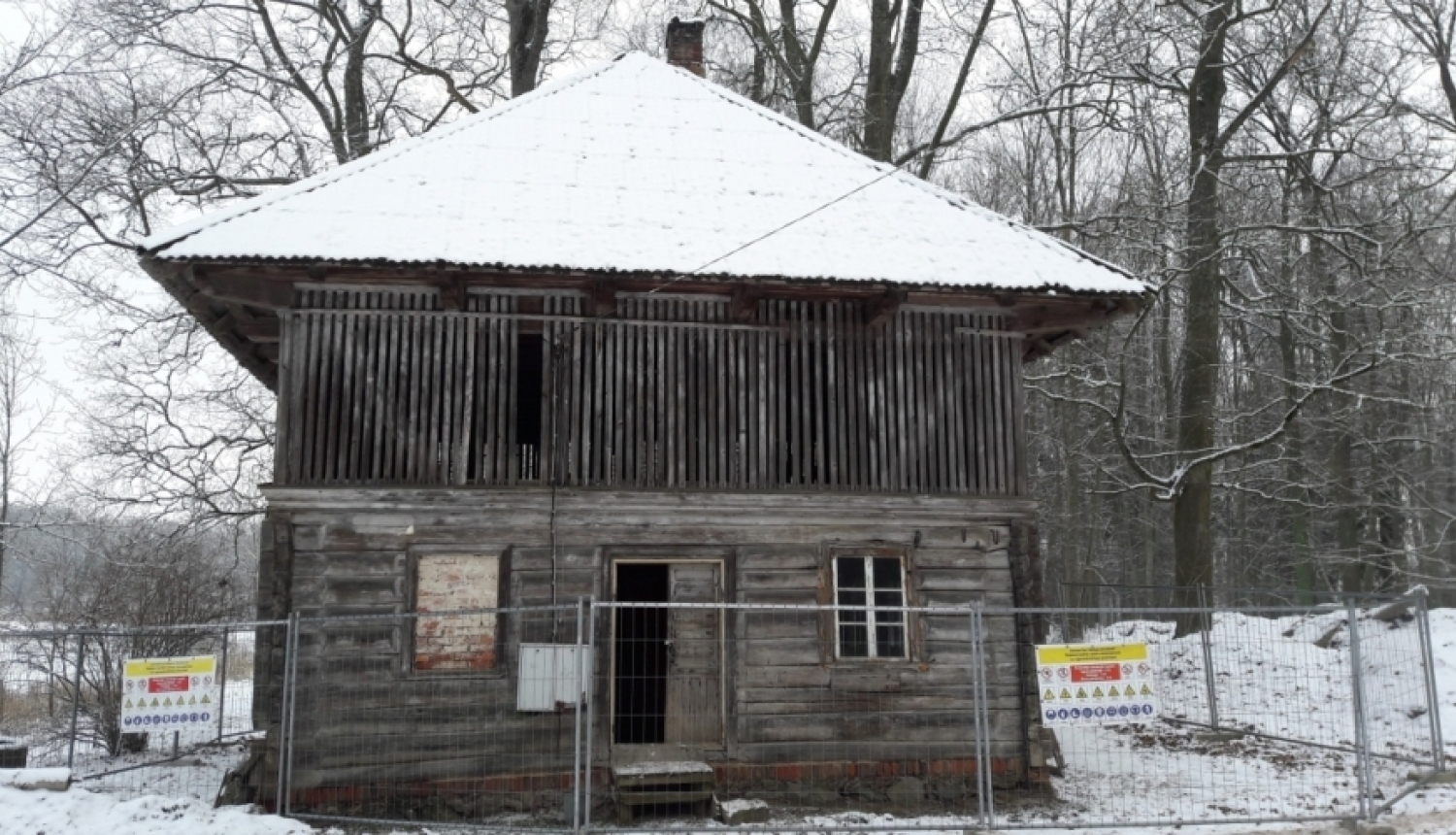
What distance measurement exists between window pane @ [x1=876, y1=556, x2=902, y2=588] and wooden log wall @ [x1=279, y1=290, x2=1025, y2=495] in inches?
33.4

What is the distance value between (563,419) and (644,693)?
370 cm

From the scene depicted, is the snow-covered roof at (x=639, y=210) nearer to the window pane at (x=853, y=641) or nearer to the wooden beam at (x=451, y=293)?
the wooden beam at (x=451, y=293)

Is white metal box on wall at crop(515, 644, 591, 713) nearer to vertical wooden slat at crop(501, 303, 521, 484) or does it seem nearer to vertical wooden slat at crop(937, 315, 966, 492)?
vertical wooden slat at crop(501, 303, 521, 484)

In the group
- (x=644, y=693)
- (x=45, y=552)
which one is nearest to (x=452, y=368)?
(x=644, y=693)

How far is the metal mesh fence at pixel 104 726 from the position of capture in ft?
42.2

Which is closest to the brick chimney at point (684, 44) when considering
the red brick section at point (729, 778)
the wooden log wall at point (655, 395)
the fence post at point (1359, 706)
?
the wooden log wall at point (655, 395)

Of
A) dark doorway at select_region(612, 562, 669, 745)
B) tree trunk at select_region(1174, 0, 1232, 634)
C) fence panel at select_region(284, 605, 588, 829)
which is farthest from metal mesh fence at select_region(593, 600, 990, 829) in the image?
tree trunk at select_region(1174, 0, 1232, 634)

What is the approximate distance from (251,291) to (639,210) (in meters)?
4.50

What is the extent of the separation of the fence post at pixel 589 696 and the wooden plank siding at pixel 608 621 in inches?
19.5

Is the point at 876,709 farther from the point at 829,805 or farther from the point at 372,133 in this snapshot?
the point at 372,133

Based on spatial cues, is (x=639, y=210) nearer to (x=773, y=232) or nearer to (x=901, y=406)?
(x=773, y=232)

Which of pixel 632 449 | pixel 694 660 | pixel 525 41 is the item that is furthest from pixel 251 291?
pixel 525 41

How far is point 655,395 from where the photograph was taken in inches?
485

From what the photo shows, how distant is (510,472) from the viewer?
1188cm
